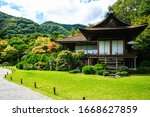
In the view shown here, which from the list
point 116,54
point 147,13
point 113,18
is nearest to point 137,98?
point 116,54

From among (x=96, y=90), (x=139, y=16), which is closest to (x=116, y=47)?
(x=139, y=16)

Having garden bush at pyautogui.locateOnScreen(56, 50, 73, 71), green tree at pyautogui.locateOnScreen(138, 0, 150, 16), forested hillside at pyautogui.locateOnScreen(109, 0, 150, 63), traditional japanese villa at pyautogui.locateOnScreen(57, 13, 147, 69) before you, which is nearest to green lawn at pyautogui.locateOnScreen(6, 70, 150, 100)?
traditional japanese villa at pyautogui.locateOnScreen(57, 13, 147, 69)

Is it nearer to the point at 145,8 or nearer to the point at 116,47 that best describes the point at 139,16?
the point at 145,8

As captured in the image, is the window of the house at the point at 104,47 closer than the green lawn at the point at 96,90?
No

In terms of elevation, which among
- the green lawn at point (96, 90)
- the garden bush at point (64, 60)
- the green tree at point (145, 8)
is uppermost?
the green tree at point (145, 8)

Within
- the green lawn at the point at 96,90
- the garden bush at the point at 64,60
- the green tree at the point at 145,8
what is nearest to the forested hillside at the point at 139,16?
the green tree at the point at 145,8

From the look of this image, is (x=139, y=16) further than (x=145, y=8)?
Yes

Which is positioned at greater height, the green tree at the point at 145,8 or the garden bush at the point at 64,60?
the green tree at the point at 145,8

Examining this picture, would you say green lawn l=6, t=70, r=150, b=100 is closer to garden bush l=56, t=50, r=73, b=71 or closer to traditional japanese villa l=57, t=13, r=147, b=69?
traditional japanese villa l=57, t=13, r=147, b=69

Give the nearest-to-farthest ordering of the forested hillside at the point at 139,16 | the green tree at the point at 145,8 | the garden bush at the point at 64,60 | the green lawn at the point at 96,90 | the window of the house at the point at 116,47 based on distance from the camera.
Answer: the green lawn at the point at 96,90 < the forested hillside at the point at 139,16 < the window of the house at the point at 116,47 < the garden bush at the point at 64,60 < the green tree at the point at 145,8

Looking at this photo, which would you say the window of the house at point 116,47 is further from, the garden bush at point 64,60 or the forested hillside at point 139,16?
the garden bush at point 64,60

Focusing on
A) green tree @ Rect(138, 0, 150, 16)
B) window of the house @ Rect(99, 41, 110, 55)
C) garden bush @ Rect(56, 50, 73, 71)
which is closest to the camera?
window of the house @ Rect(99, 41, 110, 55)

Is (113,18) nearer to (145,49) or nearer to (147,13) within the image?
(145,49)

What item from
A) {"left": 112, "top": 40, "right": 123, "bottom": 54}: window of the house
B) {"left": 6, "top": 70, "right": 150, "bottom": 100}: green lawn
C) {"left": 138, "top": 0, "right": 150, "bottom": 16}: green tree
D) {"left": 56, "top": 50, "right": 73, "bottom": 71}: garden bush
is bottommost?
{"left": 6, "top": 70, "right": 150, "bottom": 100}: green lawn
